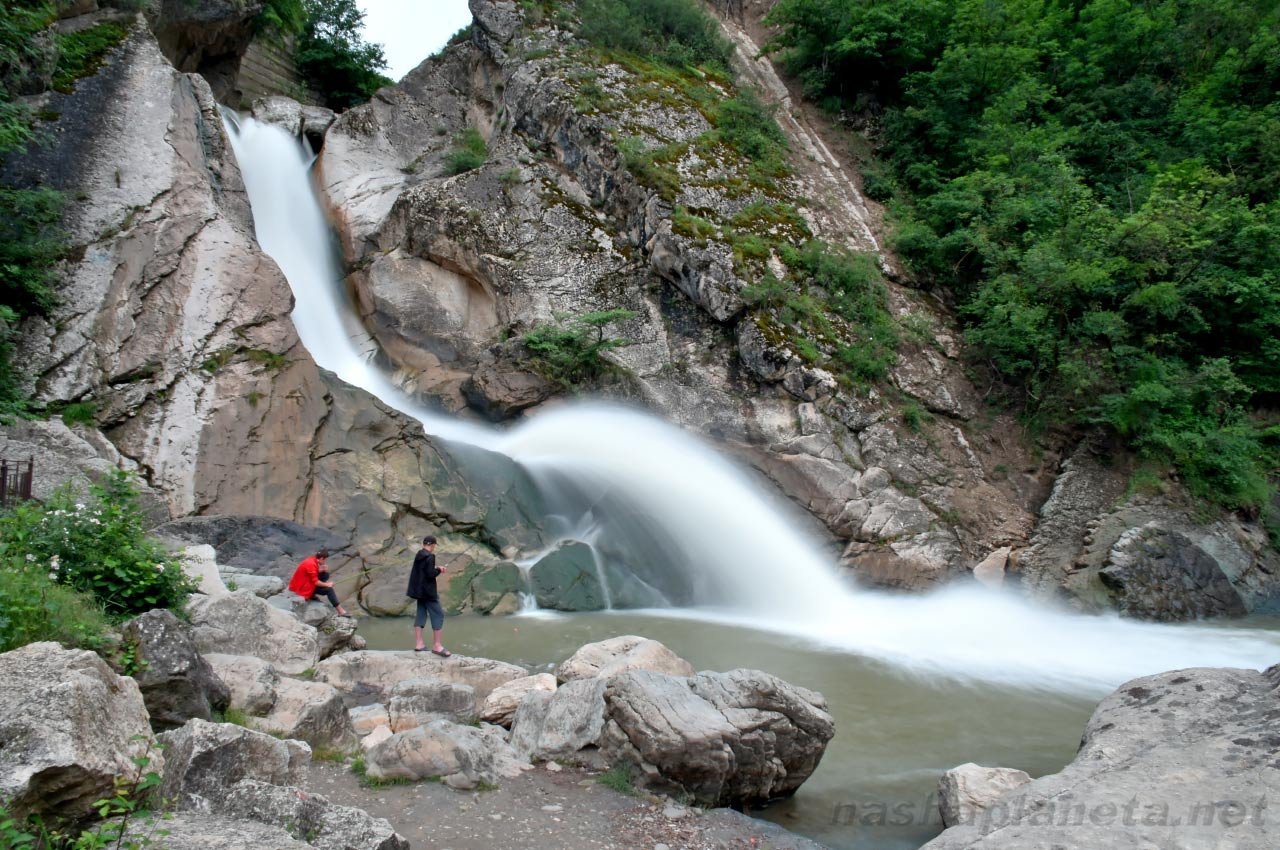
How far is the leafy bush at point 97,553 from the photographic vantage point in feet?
17.8

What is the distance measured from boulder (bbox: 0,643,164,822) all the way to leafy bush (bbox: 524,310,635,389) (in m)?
12.4

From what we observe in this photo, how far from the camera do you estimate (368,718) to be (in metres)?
6.32

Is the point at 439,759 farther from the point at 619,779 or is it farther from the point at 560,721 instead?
the point at 619,779

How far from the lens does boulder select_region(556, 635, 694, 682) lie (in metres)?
7.20

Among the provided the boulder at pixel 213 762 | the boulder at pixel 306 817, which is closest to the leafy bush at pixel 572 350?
the boulder at pixel 213 762

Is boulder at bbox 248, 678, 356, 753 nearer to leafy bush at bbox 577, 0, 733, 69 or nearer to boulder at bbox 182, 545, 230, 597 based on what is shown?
boulder at bbox 182, 545, 230, 597

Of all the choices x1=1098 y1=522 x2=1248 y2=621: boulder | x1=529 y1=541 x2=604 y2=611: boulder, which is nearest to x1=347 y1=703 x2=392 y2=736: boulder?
x1=529 y1=541 x2=604 y2=611: boulder

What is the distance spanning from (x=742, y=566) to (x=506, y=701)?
694 cm

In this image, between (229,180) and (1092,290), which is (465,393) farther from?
(1092,290)


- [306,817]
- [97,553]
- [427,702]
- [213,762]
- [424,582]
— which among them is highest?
[97,553]

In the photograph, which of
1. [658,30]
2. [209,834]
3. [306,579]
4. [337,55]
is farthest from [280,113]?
[209,834]

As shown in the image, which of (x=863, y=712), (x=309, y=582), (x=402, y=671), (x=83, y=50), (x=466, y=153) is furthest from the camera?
(x=466, y=153)

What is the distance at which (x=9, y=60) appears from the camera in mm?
11945

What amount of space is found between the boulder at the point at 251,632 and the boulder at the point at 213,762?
271 cm
